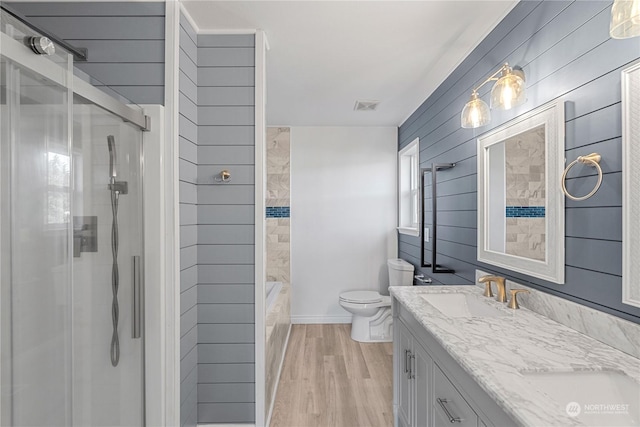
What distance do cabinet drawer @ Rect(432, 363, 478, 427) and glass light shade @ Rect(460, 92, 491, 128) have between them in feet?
4.02

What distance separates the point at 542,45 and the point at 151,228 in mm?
2013

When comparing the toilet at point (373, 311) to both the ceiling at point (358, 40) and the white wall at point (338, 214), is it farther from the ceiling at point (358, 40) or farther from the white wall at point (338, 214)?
the ceiling at point (358, 40)

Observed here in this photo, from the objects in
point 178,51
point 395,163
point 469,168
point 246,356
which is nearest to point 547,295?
point 469,168

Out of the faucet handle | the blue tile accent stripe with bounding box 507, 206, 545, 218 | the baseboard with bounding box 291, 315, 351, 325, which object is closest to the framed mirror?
the blue tile accent stripe with bounding box 507, 206, 545, 218

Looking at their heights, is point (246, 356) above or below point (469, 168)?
below

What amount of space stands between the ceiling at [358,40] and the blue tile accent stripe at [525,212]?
102 cm

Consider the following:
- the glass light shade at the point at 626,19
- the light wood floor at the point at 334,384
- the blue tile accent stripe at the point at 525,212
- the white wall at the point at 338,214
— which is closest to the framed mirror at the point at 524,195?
the blue tile accent stripe at the point at 525,212

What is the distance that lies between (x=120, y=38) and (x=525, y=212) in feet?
7.29

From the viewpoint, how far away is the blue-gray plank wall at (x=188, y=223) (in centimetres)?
182

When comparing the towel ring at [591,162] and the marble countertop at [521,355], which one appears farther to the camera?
the towel ring at [591,162]

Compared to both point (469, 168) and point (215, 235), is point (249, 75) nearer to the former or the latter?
point (215, 235)

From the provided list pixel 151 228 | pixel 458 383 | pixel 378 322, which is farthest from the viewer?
pixel 378 322

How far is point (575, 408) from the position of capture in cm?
84

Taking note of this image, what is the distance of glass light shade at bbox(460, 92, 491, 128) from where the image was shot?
1.76 metres
